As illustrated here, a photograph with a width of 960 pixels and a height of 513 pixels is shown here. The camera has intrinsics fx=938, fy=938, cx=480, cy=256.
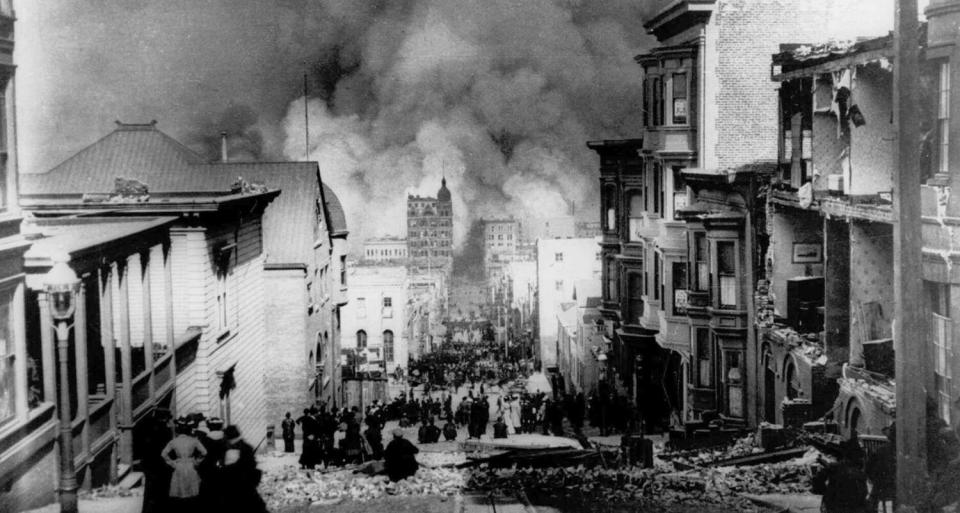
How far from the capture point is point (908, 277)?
10688 millimetres

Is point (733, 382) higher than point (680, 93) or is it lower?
lower

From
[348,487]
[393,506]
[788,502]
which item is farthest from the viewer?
[348,487]

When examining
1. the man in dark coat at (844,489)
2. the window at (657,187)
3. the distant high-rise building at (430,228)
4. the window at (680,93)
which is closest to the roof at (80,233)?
the man in dark coat at (844,489)

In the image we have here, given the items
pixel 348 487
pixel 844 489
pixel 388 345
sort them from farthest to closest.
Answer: pixel 388 345 < pixel 348 487 < pixel 844 489

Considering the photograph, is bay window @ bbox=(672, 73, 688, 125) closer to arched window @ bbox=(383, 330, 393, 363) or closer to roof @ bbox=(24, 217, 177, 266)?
roof @ bbox=(24, 217, 177, 266)

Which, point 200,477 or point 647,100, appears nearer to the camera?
point 200,477

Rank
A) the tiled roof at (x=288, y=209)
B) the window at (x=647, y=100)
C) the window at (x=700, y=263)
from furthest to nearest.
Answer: the tiled roof at (x=288, y=209) → the window at (x=647, y=100) → the window at (x=700, y=263)

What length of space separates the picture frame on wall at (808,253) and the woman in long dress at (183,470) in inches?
561

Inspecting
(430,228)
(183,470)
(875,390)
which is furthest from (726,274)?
(430,228)

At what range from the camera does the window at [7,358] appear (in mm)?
12586

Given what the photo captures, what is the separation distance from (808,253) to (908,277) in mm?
10692

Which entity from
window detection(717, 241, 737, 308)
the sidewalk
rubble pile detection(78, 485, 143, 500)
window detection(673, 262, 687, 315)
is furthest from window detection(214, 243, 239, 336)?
the sidewalk

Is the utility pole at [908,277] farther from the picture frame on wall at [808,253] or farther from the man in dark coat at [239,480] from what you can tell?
the picture frame on wall at [808,253]

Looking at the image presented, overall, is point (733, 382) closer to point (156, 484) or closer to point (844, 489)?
point (844, 489)
